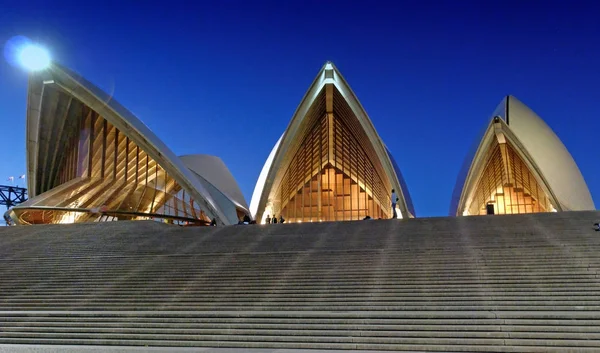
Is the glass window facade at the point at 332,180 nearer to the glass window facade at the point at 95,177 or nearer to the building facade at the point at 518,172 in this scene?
the building facade at the point at 518,172

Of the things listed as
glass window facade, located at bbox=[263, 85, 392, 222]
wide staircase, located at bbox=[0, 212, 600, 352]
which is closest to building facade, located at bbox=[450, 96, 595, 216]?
glass window facade, located at bbox=[263, 85, 392, 222]

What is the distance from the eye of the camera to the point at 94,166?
23016mm

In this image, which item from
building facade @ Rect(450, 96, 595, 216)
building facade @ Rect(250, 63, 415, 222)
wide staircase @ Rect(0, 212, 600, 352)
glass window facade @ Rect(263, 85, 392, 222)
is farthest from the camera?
glass window facade @ Rect(263, 85, 392, 222)

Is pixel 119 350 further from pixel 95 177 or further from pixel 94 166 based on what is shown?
pixel 94 166

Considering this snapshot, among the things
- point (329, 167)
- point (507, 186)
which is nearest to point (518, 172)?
point (507, 186)

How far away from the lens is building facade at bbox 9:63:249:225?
20.2 metres

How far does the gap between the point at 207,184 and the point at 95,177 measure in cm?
560

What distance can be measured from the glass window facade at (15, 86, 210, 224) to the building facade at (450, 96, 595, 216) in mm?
12168

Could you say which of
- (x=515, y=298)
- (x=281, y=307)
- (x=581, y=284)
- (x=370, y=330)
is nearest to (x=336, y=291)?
(x=281, y=307)

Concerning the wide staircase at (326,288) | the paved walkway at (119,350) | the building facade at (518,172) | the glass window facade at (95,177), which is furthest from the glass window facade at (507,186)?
the paved walkway at (119,350)

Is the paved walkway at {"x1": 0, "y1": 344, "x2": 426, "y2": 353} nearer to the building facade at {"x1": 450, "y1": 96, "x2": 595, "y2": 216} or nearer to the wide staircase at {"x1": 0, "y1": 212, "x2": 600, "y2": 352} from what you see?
the wide staircase at {"x1": 0, "y1": 212, "x2": 600, "y2": 352}

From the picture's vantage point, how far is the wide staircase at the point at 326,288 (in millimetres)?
6398

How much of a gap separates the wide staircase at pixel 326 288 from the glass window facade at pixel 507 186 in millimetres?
12803

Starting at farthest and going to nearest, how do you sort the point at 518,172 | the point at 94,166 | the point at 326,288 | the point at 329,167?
1. the point at 329,167
2. the point at 518,172
3. the point at 94,166
4. the point at 326,288
